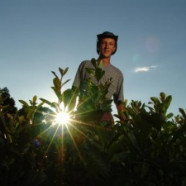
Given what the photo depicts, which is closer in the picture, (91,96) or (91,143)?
(91,143)

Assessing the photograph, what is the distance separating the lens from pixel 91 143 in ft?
4.36

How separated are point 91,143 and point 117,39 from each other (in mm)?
4745

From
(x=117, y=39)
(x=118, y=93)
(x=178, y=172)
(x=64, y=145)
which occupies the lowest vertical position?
(x=178, y=172)

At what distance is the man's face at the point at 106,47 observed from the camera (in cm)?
560

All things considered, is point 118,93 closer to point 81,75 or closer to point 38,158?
point 81,75

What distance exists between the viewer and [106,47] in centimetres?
562

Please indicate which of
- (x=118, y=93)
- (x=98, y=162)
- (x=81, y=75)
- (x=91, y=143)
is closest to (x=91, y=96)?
(x=91, y=143)

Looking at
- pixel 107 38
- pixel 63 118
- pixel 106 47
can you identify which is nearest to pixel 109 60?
pixel 106 47

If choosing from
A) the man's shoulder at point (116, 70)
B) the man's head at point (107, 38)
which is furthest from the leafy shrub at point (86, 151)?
the man's head at point (107, 38)

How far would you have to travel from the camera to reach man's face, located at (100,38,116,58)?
5.60 meters

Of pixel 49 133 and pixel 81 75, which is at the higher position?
A: pixel 81 75

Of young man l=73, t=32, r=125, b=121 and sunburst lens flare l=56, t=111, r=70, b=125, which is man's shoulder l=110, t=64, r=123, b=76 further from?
sunburst lens flare l=56, t=111, r=70, b=125

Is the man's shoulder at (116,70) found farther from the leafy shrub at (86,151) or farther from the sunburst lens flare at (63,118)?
the sunburst lens flare at (63,118)

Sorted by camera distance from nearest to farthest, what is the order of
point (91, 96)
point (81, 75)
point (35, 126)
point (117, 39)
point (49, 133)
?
point (35, 126) < point (49, 133) < point (91, 96) < point (81, 75) < point (117, 39)
